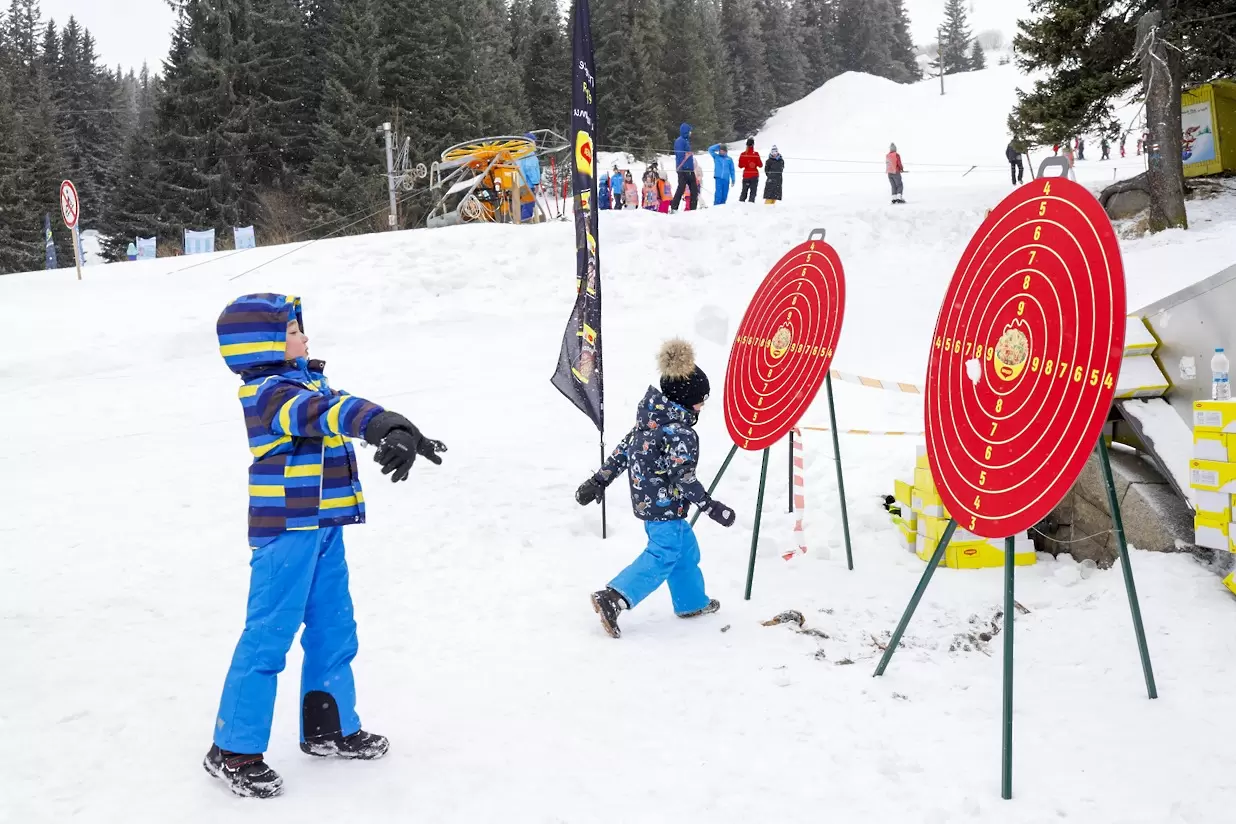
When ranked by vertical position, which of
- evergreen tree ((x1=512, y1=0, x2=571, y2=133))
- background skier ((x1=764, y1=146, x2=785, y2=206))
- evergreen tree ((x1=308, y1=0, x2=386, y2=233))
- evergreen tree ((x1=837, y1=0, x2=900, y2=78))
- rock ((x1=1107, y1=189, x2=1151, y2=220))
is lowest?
rock ((x1=1107, y1=189, x2=1151, y2=220))

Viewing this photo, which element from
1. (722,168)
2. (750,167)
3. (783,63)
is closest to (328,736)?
(750,167)

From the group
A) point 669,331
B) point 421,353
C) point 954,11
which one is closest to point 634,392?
point 669,331

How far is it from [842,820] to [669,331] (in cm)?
1047

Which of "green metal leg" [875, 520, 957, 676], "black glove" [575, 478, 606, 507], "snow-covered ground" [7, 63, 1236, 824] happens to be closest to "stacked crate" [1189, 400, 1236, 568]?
"snow-covered ground" [7, 63, 1236, 824]

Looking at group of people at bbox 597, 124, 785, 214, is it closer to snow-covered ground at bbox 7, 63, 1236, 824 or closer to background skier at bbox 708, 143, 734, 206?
background skier at bbox 708, 143, 734, 206

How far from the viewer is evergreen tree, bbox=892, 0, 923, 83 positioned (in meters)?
81.6

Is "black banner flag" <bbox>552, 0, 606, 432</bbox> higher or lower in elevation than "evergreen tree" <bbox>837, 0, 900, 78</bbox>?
lower

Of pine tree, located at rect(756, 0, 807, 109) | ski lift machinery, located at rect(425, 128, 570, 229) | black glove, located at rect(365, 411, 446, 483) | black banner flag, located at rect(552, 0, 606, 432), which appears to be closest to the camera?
black glove, located at rect(365, 411, 446, 483)

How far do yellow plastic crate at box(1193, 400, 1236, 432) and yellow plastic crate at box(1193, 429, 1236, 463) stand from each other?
3 cm

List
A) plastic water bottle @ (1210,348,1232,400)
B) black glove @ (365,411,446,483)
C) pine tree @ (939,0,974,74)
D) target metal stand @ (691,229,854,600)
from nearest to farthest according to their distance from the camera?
black glove @ (365,411,446,483)
plastic water bottle @ (1210,348,1232,400)
target metal stand @ (691,229,854,600)
pine tree @ (939,0,974,74)

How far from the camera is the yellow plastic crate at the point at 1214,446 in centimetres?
450

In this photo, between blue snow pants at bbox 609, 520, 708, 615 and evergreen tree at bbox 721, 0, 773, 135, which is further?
evergreen tree at bbox 721, 0, 773, 135

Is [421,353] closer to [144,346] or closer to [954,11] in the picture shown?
[144,346]

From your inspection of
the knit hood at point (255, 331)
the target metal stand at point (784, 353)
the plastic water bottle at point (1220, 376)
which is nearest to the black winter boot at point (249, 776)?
the knit hood at point (255, 331)
